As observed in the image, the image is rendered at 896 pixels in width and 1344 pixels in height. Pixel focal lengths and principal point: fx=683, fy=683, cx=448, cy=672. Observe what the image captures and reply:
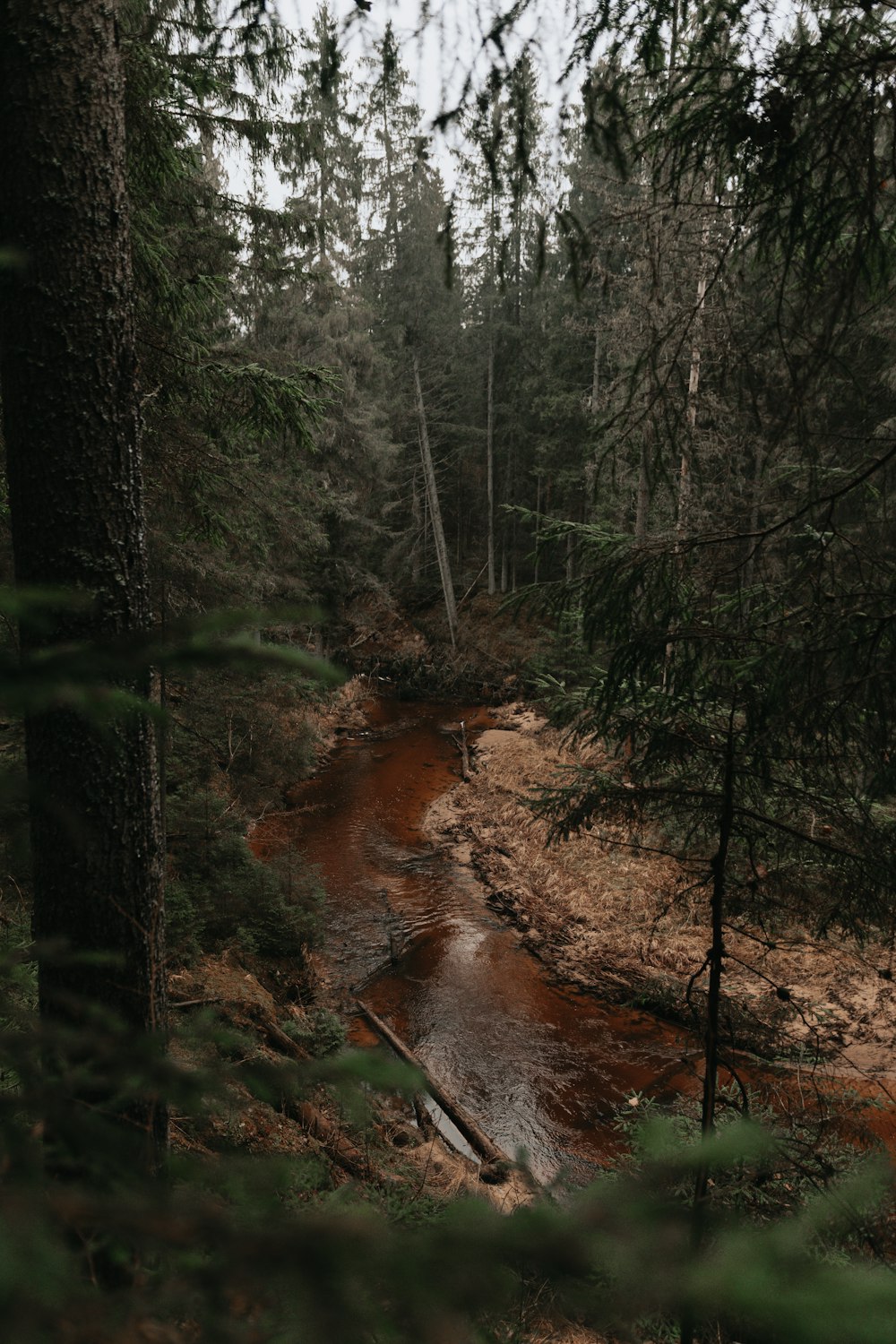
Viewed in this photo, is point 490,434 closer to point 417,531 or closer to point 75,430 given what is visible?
point 417,531

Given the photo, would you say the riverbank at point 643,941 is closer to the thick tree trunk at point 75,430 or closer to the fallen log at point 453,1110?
the fallen log at point 453,1110

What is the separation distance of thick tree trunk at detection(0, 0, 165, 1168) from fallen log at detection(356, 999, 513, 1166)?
12.8 ft

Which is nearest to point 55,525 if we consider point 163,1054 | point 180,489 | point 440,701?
point 163,1054

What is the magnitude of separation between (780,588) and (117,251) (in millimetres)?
3864

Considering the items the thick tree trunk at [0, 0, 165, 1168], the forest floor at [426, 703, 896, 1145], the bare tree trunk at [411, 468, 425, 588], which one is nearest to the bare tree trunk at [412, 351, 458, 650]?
the bare tree trunk at [411, 468, 425, 588]

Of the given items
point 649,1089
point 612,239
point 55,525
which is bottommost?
point 649,1089

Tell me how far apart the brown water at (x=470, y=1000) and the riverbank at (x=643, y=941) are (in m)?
0.44

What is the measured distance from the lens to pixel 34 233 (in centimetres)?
258

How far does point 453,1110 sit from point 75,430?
280 inches

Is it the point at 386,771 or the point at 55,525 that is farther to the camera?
the point at 386,771

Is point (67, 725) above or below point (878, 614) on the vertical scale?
below

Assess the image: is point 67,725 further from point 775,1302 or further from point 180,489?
point 180,489

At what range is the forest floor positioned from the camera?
23.7 ft

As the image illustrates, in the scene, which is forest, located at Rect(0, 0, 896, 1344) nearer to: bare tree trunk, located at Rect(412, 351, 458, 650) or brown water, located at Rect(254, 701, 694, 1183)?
brown water, located at Rect(254, 701, 694, 1183)
